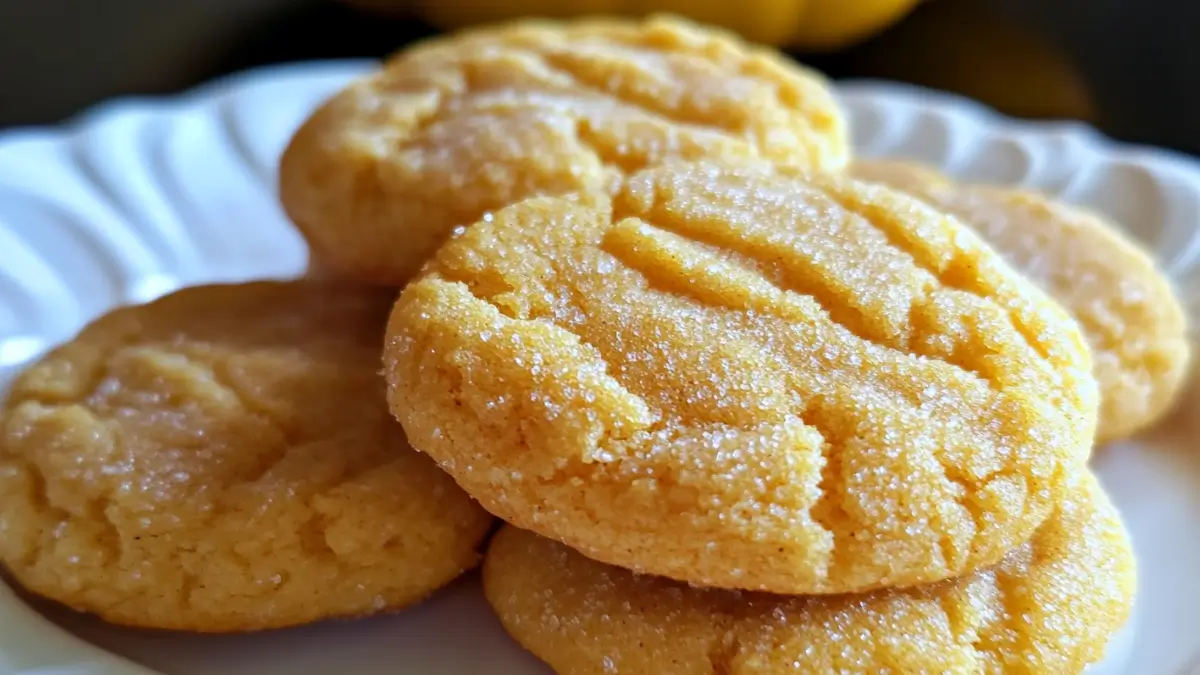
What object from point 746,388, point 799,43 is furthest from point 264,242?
point 799,43

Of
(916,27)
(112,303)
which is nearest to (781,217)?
(112,303)

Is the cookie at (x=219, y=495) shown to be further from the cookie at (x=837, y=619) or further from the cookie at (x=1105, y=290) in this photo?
the cookie at (x=1105, y=290)

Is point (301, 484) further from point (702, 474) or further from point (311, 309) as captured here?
point (702, 474)

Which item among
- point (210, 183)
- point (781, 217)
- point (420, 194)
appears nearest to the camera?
point (781, 217)

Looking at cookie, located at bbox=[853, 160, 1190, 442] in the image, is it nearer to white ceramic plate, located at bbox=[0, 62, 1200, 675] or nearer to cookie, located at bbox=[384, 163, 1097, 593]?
white ceramic plate, located at bbox=[0, 62, 1200, 675]

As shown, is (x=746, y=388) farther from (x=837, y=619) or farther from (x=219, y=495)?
(x=219, y=495)

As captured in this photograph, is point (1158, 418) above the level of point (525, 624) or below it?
below
